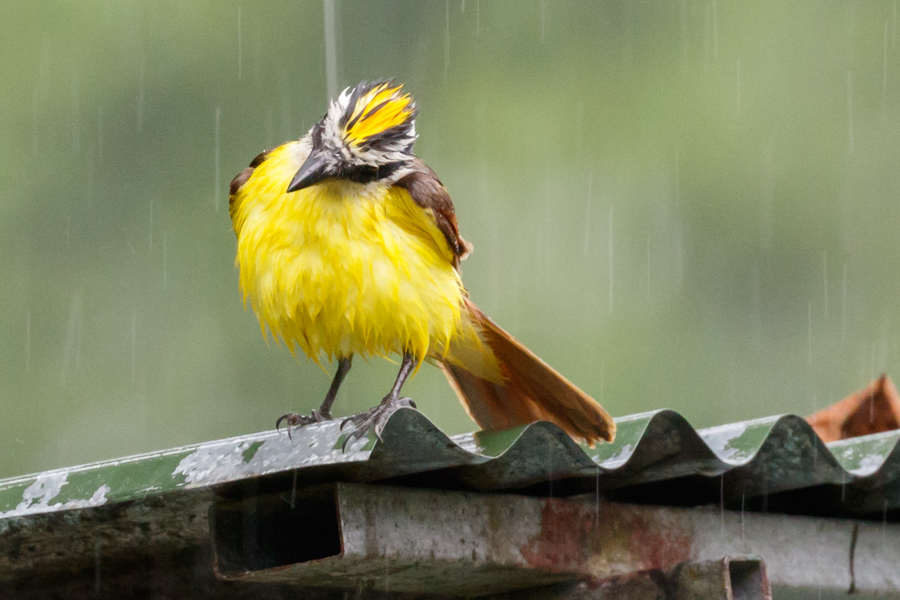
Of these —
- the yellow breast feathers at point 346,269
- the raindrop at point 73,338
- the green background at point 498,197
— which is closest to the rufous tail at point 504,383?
the yellow breast feathers at point 346,269

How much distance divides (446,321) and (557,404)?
0.43 metres

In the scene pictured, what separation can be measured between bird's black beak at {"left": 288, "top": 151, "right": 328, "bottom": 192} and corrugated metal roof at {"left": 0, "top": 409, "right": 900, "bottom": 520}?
103cm

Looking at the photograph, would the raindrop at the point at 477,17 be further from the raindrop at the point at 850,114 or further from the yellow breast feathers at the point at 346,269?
the yellow breast feathers at the point at 346,269

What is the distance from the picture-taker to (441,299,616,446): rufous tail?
402cm

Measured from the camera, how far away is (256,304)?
13.3ft

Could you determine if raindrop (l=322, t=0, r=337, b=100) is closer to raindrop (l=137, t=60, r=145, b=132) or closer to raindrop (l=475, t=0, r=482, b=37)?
raindrop (l=475, t=0, r=482, b=37)

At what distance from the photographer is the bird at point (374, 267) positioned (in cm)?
389

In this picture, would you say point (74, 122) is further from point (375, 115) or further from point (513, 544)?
point (513, 544)

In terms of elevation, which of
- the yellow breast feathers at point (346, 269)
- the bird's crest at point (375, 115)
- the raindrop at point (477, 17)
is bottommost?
the yellow breast feathers at point (346, 269)

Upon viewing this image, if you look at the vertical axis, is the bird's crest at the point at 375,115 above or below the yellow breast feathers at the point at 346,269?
above

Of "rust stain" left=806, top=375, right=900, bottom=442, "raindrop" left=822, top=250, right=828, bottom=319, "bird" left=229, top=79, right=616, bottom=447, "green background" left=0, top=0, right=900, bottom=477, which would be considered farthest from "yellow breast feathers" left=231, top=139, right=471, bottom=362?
"raindrop" left=822, top=250, right=828, bottom=319

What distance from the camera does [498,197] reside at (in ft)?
52.1

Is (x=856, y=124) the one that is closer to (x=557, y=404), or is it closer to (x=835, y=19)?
(x=835, y=19)

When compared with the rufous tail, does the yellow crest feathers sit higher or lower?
higher
